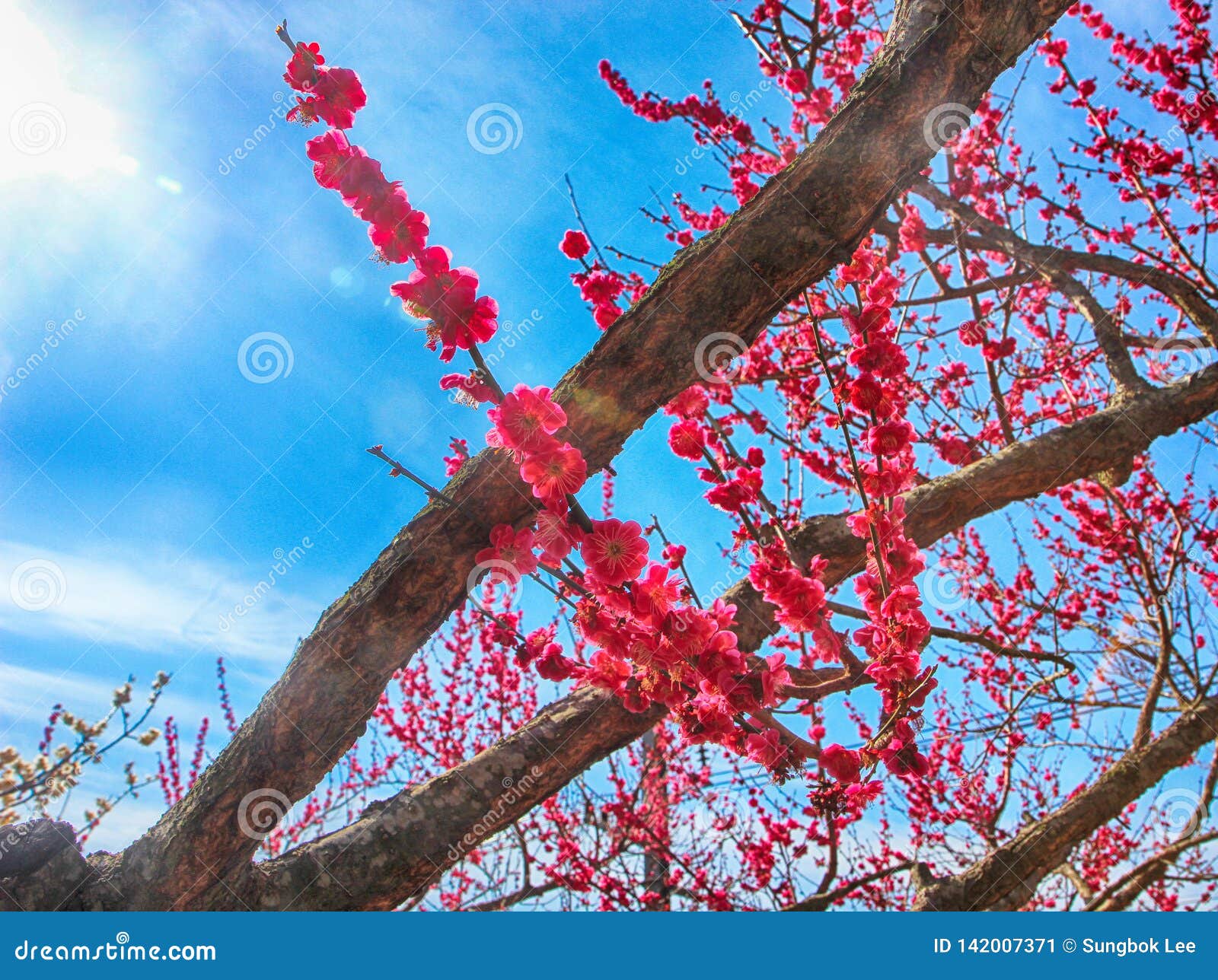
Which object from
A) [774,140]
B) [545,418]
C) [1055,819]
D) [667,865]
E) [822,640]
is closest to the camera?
[545,418]

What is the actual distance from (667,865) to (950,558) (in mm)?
4178

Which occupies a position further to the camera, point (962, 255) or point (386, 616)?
point (962, 255)

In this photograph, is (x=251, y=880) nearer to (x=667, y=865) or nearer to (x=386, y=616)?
(x=386, y=616)

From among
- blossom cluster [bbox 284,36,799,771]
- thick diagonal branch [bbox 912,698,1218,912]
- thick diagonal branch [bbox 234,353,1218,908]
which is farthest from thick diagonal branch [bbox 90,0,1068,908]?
thick diagonal branch [bbox 912,698,1218,912]

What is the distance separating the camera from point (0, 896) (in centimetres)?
212

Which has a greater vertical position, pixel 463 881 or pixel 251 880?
pixel 463 881

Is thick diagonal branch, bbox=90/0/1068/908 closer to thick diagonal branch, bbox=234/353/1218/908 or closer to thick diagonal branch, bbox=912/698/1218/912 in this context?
thick diagonal branch, bbox=234/353/1218/908

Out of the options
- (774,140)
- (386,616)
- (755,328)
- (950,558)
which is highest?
(774,140)

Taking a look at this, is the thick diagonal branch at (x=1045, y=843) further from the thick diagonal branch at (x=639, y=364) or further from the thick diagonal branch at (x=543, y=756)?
the thick diagonal branch at (x=639, y=364)

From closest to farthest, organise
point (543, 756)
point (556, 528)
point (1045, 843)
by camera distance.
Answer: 1. point (556, 528)
2. point (543, 756)
3. point (1045, 843)

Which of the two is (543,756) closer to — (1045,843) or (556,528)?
(556,528)

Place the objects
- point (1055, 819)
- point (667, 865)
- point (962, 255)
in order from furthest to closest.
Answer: point (667, 865) < point (962, 255) < point (1055, 819)

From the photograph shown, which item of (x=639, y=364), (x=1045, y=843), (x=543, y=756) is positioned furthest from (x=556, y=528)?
(x=1045, y=843)

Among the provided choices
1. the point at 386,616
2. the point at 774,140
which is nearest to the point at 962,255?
the point at 774,140
